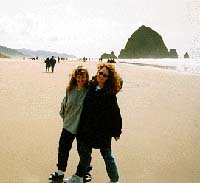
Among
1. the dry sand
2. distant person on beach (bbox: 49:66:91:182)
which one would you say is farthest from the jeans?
the dry sand

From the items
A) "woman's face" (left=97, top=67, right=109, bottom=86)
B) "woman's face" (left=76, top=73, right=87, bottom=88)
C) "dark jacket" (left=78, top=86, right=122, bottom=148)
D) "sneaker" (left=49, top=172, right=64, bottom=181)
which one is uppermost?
"woman's face" (left=97, top=67, right=109, bottom=86)

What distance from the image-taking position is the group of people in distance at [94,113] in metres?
5.12

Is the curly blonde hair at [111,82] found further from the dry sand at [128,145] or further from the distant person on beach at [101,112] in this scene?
the dry sand at [128,145]

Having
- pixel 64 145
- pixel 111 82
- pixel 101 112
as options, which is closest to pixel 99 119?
pixel 101 112

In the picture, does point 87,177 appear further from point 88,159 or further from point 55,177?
point 88,159

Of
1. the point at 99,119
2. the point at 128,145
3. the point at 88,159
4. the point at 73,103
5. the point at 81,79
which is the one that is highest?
the point at 81,79

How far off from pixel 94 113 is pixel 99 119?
0.09m

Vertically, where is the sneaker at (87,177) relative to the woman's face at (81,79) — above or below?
below

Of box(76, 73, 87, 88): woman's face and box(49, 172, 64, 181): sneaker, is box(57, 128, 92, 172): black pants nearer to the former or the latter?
box(49, 172, 64, 181): sneaker

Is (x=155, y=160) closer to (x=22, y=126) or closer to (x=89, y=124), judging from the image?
(x=89, y=124)

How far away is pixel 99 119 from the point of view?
5133 mm

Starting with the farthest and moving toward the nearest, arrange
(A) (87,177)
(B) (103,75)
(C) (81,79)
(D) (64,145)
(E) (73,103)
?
(A) (87,177) → (D) (64,145) → (E) (73,103) → (C) (81,79) → (B) (103,75)

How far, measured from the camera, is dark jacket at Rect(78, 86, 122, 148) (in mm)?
5125

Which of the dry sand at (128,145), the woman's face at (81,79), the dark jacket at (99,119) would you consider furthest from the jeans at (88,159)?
the woman's face at (81,79)
